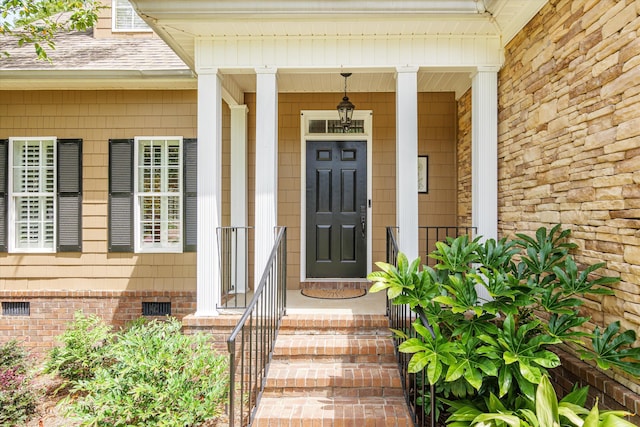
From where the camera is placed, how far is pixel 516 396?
248cm

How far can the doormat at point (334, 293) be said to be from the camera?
4543 millimetres

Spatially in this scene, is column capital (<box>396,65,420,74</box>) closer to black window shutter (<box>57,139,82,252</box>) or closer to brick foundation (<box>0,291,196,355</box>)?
brick foundation (<box>0,291,196,355</box>)

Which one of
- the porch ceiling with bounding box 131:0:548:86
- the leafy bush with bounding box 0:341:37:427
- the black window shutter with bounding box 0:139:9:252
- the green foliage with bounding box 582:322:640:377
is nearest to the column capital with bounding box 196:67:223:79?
the porch ceiling with bounding box 131:0:548:86

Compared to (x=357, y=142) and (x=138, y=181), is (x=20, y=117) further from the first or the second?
(x=357, y=142)

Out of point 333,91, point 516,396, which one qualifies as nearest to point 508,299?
point 516,396

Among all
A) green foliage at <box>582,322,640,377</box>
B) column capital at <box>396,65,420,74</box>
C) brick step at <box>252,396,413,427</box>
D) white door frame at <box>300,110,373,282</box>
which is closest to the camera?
green foliage at <box>582,322,640,377</box>

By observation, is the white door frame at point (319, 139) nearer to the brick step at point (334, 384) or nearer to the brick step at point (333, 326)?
the brick step at point (333, 326)

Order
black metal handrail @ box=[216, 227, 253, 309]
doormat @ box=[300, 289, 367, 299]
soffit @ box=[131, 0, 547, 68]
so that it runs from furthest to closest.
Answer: doormat @ box=[300, 289, 367, 299] < black metal handrail @ box=[216, 227, 253, 309] < soffit @ box=[131, 0, 547, 68]

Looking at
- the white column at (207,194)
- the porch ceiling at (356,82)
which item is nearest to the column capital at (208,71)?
the white column at (207,194)

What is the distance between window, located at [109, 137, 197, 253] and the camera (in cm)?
502

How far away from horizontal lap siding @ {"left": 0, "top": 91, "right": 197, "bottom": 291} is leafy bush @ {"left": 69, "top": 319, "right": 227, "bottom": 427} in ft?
6.20

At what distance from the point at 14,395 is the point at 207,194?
2.42 meters

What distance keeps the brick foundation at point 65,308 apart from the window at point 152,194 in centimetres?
61

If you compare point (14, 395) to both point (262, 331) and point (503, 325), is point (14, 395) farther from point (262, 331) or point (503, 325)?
point (503, 325)
